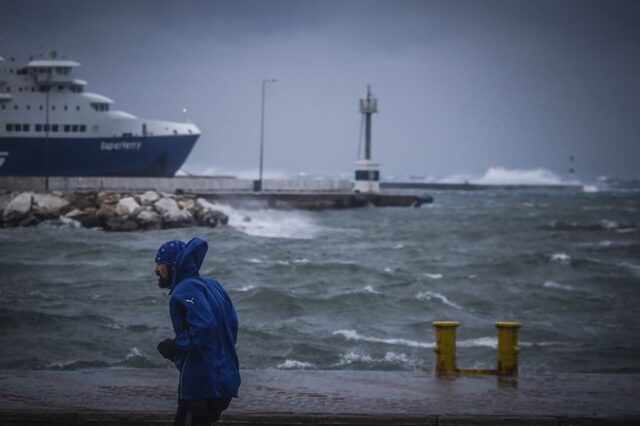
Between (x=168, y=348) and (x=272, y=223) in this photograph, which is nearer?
(x=168, y=348)

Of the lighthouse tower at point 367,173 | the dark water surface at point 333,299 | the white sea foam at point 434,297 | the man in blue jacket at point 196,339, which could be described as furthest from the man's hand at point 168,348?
the lighthouse tower at point 367,173

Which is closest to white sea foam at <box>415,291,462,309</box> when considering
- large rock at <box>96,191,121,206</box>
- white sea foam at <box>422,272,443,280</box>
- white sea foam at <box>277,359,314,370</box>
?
white sea foam at <box>422,272,443,280</box>

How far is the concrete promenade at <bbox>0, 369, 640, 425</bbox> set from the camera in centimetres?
676

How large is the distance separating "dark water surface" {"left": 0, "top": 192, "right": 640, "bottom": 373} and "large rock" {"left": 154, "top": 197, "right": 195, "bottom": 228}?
98cm

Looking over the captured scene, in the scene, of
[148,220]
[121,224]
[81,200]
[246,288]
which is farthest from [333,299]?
[81,200]

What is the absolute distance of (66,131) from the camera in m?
61.7

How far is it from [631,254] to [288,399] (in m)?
30.6

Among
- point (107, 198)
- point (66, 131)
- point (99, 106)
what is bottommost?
point (107, 198)

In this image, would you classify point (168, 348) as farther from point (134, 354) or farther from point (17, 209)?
point (17, 209)

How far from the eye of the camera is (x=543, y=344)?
51.0 feet

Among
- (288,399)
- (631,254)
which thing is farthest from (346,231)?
(288,399)

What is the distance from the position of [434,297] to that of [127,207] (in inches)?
873

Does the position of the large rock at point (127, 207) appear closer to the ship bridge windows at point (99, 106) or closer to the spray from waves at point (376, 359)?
the ship bridge windows at point (99, 106)

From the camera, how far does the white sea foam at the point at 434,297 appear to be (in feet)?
65.5
